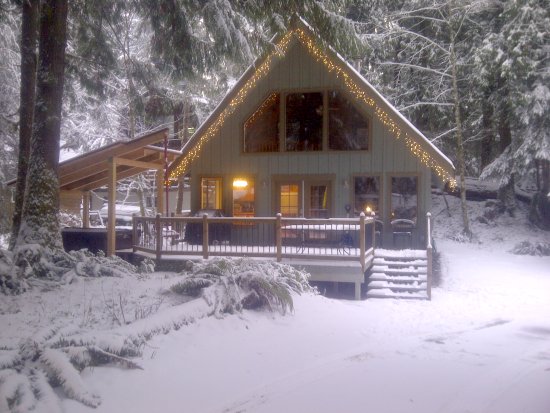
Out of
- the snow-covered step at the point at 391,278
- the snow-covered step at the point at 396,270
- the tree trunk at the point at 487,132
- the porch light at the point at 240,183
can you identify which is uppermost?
the tree trunk at the point at 487,132

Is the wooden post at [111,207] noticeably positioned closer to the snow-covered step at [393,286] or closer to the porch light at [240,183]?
the porch light at [240,183]

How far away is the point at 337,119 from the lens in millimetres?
16484

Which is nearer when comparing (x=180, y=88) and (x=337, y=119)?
(x=337, y=119)

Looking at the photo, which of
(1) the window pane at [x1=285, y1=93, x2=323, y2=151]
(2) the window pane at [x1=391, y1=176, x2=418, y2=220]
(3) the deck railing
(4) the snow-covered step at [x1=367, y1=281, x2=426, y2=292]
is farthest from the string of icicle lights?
(4) the snow-covered step at [x1=367, y1=281, x2=426, y2=292]

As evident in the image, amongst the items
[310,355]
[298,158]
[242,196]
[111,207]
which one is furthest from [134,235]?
[310,355]

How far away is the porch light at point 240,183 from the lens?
16.9 meters

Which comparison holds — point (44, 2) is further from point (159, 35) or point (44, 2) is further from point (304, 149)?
point (304, 149)

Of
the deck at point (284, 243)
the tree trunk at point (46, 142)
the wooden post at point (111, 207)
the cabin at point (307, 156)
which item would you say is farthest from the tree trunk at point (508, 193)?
the tree trunk at point (46, 142)

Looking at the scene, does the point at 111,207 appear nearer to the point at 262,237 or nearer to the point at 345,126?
the point at 262,237

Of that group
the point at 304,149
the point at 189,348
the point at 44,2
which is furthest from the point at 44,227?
the point at 304,149

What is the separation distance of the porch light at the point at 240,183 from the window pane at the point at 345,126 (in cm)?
289

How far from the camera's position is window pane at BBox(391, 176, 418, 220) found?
1598 centimetres

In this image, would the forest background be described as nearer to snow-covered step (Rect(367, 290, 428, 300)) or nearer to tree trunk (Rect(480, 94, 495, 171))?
tree trunk (Rect(480, 94, 495, 171))

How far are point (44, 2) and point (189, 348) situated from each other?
27.5ft
